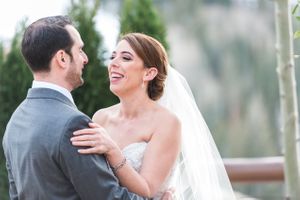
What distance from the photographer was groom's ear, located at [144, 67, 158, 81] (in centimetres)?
343

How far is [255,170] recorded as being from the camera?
5812 mm

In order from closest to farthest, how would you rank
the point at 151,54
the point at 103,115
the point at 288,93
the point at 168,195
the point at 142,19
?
the point at 168,195 → the point at 151,54 → the point at 103,115 → the point at 288,93 → the point at 142,19

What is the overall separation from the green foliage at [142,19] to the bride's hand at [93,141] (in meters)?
2.97

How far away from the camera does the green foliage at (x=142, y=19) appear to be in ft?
18.7

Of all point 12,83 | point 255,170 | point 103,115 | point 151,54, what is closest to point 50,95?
point 151,54

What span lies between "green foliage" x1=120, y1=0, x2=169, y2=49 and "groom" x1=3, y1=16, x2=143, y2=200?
286 centimetres

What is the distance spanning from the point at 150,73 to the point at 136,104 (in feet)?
0.54

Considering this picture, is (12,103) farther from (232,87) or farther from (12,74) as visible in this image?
(232,87)

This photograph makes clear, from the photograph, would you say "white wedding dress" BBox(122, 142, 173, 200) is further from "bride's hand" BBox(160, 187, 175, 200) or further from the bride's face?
the bride's face

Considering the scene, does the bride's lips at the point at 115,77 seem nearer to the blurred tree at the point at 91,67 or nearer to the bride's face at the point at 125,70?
the bride's face at the point at 125,70

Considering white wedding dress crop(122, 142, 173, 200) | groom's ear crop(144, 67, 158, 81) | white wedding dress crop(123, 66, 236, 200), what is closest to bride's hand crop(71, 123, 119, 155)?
white wedding dress crop(122, 142, 173, 200)

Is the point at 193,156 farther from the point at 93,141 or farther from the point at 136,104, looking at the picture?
the point at 93,141

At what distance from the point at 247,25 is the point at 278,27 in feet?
47.7

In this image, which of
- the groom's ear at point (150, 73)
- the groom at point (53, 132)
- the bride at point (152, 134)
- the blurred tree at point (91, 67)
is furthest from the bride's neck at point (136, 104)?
the blurred tree at point (91, 67)
